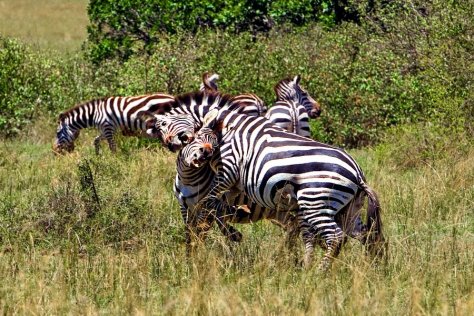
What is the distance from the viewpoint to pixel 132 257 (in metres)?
7.44

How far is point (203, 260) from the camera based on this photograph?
6891mm

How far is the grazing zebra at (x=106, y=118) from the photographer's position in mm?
15442

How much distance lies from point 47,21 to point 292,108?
3961 cm

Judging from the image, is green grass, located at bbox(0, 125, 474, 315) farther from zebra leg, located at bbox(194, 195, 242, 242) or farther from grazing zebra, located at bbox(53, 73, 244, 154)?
grazing zebra, located at bbox(53, 73, 244, 154)

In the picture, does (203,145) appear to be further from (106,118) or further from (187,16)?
(187,16)

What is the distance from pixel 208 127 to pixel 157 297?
190 cm

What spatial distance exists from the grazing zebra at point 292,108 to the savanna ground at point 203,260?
1085 millimetres

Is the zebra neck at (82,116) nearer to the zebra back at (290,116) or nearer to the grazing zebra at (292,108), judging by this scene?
the grazing zebra at (292,108)

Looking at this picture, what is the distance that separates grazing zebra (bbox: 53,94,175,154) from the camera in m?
15.4

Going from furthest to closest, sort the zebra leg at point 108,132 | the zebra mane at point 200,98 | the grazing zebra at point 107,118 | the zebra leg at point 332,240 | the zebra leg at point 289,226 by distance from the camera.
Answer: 1. the zebra leg at point 108,132
2. the grazing zebra at point 107,118
3. the zebra mane at point 200,98
4. the zebra leg at point 289,226
5. the zebra leg at point 332,240

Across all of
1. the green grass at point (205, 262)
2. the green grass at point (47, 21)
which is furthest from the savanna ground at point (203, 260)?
the green grass at point (47, 21)

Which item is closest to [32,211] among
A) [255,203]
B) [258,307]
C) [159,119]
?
Answer: [159,119]

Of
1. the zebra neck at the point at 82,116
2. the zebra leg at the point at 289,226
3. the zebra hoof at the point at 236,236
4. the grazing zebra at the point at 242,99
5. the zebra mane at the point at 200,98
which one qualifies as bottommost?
the zebra neck at the point at 82,116

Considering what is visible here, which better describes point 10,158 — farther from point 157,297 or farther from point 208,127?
point 157,297
